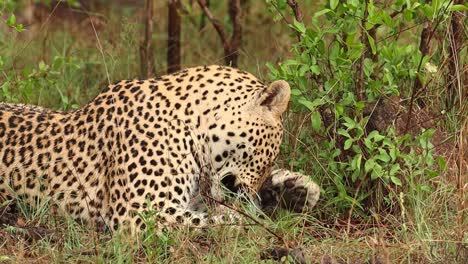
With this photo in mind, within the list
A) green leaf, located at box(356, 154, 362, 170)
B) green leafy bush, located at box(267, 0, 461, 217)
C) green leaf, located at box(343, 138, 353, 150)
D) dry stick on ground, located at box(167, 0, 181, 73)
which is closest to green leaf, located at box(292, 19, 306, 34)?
green leafy bush, located at box(267, 0, 461, 217)

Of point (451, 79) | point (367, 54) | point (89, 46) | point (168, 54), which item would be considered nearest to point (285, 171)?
point (367, 54)

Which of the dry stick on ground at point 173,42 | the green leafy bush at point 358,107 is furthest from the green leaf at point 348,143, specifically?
the dry stick on ground at point 173,42

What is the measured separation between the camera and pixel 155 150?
6480mm

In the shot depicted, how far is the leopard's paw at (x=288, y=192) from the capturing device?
6859 mm

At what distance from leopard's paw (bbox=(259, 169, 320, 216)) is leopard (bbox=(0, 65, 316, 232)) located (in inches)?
4.7

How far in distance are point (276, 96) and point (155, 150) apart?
0.79 meters

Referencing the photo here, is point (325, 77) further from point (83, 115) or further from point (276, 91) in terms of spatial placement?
point (83, 115)

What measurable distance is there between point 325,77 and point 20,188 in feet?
6.65

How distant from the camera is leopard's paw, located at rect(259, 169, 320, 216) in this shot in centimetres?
686

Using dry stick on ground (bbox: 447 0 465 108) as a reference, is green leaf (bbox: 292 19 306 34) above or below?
above

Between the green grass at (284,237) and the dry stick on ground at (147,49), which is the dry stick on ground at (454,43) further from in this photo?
the dry stick on ground at (147,49)

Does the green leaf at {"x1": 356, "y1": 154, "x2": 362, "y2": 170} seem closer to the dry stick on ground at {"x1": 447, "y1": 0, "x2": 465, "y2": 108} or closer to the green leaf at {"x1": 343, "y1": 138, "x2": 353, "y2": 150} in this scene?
the green leaf at {"x1": 343, "y1": 138, "x2": 353, "y2": 150}

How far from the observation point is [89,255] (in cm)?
607

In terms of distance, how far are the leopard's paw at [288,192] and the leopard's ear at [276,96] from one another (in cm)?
52
